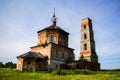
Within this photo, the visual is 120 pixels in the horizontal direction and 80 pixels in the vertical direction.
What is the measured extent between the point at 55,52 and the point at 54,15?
12660 millimetres

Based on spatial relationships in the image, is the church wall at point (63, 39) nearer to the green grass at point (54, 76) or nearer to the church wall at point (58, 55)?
the church wall at point (58, 55)

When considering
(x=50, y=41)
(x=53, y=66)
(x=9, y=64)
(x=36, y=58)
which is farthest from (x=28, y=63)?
(x=9, y=64)

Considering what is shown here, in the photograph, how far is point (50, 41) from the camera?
33.1 metres

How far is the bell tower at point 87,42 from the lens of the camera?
37.6m

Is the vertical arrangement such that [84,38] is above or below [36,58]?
above

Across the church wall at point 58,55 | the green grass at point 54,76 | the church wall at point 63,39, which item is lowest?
the green grass at point 54,76

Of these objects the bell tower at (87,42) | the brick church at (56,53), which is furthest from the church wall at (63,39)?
the bell tower at (87,42)

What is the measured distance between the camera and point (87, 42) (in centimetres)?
3875

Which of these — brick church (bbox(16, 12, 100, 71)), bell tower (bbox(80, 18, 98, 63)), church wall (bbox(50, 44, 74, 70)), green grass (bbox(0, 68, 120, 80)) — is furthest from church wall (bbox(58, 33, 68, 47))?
green grass (bbox(0, 68, 120, 80))

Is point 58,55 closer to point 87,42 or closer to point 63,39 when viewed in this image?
point 63,39

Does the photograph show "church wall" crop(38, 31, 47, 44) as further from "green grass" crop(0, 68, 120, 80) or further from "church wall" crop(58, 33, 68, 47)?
"green grass" crop(0, 68, 120, 80)

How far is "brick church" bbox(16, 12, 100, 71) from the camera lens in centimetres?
2898

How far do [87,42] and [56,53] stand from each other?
10.9 m

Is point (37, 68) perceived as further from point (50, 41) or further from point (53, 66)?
point (50, 41)
